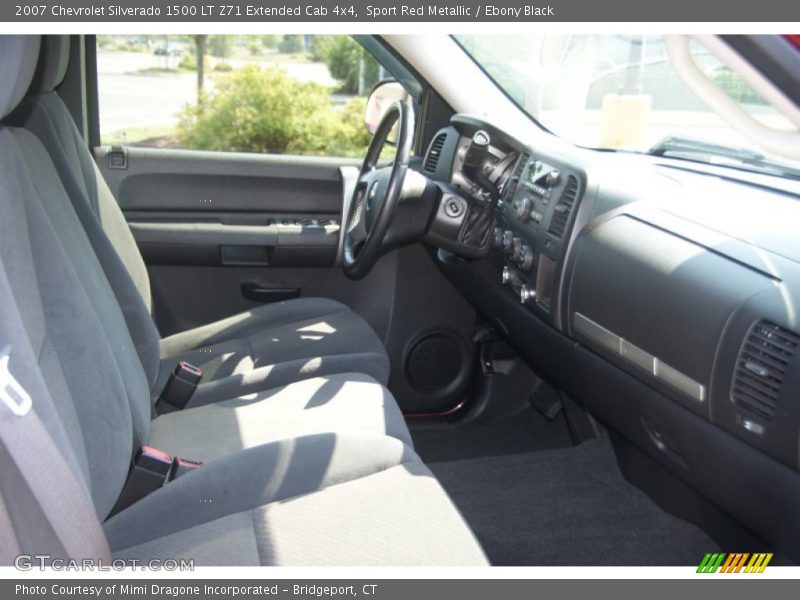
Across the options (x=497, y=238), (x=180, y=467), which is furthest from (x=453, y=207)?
(x=180, y=467)

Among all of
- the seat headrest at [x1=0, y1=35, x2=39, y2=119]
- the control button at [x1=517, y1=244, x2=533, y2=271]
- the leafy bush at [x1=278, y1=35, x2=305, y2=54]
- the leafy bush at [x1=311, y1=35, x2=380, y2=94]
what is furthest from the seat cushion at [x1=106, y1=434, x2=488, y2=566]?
the leafy bush at [x1=278, y1=35, x2=305, y2=54]

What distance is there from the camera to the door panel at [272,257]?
2.88 metres

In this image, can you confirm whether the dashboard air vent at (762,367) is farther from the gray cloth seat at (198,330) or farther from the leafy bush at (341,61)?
the leafy bush at (341,61)

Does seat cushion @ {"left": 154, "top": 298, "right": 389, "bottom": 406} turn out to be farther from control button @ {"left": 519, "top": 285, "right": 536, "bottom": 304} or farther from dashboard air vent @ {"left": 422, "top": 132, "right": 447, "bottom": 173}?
dashboard air vent @ {"left": 422, "top": 132, "right": 447, "bottom": 173}

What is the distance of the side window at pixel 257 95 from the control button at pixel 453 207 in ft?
6.63

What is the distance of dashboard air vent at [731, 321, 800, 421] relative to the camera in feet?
4.47

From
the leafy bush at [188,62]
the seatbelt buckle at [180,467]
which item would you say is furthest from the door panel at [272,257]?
the leafy bush at [188,62]

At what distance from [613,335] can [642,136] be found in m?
0.98

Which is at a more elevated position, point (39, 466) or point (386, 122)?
point (386, 122)

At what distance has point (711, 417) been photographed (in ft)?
5.15

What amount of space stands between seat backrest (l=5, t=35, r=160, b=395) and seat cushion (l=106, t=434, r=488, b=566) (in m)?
0.59

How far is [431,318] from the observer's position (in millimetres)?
3043

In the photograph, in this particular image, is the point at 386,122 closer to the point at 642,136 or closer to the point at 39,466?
the point at 642,136

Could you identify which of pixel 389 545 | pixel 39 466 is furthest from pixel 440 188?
pixel 39 466
